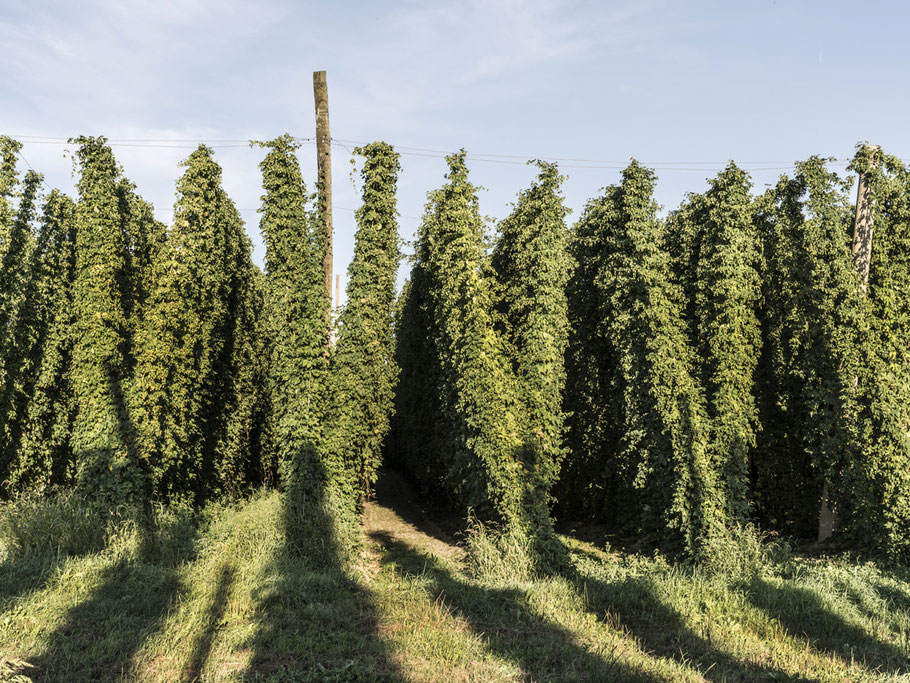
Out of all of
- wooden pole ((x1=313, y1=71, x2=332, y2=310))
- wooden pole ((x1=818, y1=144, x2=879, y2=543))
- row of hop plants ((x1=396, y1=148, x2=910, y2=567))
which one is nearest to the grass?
row of hop plants ((x1=396, y1=148, x2=910, y2=567))

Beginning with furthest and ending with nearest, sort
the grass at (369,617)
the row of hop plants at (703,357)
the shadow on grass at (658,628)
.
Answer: the row of hop plants at (703,357), the shadow on grass at (658,628), the grass at (369,617)

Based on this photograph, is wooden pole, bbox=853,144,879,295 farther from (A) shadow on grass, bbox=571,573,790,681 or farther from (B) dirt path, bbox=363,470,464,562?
(B) dirt path, bbox=363,470,464,562

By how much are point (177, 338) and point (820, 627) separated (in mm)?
15594

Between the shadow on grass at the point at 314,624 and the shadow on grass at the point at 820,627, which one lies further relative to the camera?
the shadow on grass at the point at 820,627

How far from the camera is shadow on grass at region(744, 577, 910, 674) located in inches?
310

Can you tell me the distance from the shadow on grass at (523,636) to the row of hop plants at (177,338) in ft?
19.4

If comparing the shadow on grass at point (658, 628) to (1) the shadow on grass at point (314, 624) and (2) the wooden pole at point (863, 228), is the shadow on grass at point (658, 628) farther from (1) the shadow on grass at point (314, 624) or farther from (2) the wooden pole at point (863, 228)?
(2) the wooden pole at point (863, 228)

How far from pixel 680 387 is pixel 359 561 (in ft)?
28.6

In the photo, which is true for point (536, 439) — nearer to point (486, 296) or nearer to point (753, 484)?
point (486, 296)

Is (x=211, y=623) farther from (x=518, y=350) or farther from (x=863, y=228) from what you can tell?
(x=863, y=228)

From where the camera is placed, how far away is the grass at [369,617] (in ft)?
21.7

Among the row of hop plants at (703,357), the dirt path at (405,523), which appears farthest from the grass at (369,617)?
the dirt path at (405,523)

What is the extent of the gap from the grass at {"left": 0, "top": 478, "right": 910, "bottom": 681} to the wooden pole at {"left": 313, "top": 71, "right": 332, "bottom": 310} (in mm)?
6148

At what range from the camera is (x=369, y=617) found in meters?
8.09
